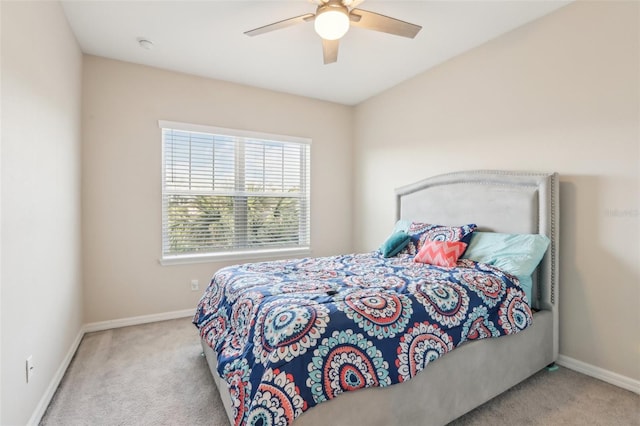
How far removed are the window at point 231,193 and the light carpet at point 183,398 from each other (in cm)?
128

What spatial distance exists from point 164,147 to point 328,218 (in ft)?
7.31

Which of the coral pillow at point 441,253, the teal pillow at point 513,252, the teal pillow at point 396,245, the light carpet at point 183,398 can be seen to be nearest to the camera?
the light carpet at point 183,398

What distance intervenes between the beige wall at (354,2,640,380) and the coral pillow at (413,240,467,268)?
77 centimetres

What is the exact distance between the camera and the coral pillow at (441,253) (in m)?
2.44

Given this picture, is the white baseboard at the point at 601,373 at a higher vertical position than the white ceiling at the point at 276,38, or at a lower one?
lower

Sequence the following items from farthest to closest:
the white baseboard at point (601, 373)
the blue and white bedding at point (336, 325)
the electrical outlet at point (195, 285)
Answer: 1. the electrical outlet at point (195, 285)
2. the white baseboard at point (601, 373)
3. the blue and white bedding at point (336, 325)

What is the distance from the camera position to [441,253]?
8.18 feet

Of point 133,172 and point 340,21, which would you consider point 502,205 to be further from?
point 133,172

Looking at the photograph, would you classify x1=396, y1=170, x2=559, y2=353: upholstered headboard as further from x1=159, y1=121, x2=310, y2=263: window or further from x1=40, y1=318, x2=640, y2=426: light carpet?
x1=159, y1=121, x2=310, y2=263: window

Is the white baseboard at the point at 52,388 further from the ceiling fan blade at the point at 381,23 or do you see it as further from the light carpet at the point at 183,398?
the ceiling fan blade at the point at 381,23

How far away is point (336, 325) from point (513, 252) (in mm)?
1630

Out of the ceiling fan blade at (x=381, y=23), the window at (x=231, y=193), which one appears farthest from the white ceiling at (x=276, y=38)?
the window at (x=231, y=193)

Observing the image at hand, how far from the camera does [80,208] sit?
302cm

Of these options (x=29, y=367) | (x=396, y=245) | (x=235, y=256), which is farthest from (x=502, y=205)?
(x=29, y=367)
